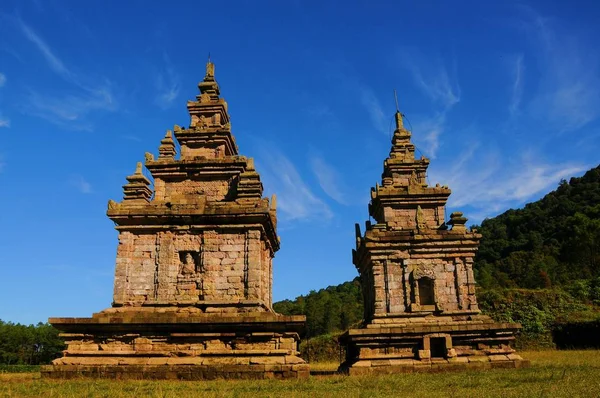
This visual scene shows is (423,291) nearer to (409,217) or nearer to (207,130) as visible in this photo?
(409,217)

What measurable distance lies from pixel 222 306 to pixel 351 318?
165ft

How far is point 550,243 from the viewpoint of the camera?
75.8 meters

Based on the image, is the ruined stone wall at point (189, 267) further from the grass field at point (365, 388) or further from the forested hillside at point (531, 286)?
the forested hillside at point (531, 286)

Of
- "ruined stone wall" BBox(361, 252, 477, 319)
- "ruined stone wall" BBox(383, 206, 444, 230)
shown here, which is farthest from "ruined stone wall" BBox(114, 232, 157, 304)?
"ruined stone wall" BBox(383, 206, 444, 230)

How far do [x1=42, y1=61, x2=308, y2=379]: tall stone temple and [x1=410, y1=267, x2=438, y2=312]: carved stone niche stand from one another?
6.74 m

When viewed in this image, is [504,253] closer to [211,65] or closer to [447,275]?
[447,275]

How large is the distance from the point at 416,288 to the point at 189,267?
34.7 feet

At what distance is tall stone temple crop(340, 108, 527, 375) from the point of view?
807 inches

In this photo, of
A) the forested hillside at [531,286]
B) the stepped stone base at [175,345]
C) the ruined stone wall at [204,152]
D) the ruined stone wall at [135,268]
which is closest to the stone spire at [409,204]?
the ruined stone wall at [204,152]

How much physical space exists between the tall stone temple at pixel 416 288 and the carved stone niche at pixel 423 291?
0.05 m

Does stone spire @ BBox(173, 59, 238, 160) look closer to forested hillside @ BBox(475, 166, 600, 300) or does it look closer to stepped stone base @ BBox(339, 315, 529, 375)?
stepped stone base @ BBox(339, 315, 529, 375)

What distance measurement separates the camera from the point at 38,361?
68688mm

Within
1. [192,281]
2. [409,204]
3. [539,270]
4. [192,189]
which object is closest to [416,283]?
[409,204]

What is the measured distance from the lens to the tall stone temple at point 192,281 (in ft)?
52.4
